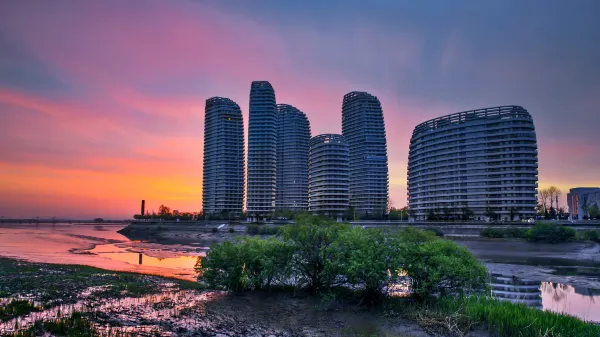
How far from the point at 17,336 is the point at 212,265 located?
14.0 meters

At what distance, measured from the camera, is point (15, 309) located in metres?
21.9

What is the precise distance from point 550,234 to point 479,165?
86461mm

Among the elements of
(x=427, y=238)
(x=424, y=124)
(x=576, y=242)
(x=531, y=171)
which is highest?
(x=424, y=124)

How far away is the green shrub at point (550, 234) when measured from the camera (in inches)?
3029

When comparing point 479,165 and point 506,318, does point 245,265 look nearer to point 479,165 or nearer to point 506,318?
point 506,318

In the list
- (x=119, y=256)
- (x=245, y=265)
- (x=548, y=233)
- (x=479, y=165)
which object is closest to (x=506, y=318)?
(x=245, y=265)

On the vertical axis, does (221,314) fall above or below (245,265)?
below

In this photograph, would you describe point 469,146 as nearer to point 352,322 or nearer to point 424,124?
point 424,124

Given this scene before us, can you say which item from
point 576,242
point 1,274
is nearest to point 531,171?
point 576,242

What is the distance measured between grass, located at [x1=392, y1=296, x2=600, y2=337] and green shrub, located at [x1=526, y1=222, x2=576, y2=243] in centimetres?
6812

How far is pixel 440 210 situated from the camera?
16438cm

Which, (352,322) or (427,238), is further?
(427,238)

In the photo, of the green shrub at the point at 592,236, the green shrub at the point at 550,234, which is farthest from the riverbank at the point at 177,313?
the green shrub at the point at 592,236

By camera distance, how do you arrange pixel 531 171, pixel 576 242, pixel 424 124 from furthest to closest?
pixel 424 124, pixel 531 171, pixel 576 242
